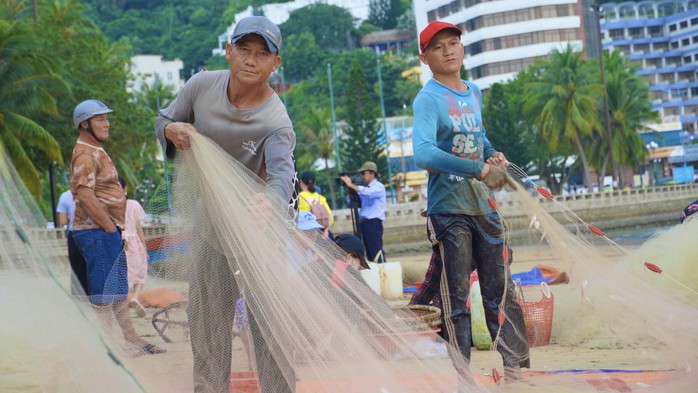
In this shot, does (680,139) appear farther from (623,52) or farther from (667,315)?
(667,315)

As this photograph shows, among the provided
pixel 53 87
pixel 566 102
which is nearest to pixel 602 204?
pixel 566 102

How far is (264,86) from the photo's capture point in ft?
13.3

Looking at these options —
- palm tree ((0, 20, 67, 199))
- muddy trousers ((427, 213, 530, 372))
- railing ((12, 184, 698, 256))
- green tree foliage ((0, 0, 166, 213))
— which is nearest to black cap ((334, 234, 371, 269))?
muddy trousers ((427, 213, 530, 372))

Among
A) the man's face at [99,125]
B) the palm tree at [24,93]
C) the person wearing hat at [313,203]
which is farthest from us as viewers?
the palm tree at [24,93]

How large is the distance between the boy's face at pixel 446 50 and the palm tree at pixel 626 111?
6244 centimetres

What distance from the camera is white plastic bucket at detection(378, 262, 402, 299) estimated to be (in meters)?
9.91

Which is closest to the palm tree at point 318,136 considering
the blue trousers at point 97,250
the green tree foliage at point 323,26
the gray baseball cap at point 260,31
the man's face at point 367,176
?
the green tree foliage at point 323,26

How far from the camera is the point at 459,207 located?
4867mm

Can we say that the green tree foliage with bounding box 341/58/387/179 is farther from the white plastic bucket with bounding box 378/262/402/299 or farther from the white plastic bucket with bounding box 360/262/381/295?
the white plastic bucket with bounding box 360/262/381/295

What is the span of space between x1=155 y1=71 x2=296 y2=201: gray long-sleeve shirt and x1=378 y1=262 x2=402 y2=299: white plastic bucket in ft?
19.2

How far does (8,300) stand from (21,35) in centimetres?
2442

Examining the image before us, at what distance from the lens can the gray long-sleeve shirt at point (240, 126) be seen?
397 centimetres

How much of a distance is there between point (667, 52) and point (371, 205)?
4004 inches

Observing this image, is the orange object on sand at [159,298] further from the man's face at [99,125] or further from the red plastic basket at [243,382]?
the man's face at [99,125]
